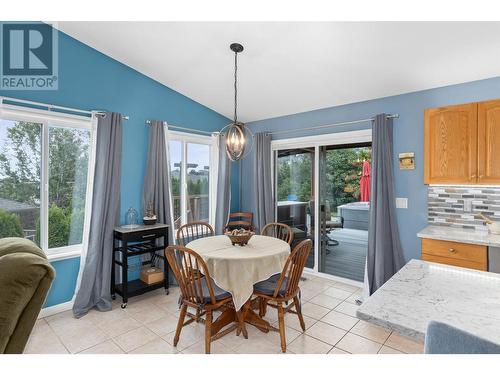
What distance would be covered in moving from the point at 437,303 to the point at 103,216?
3082 mm

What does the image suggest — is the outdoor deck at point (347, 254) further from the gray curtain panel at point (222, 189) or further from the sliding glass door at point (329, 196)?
the gray curtain panel at point (222, 189)

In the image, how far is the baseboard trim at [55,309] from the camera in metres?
2.88

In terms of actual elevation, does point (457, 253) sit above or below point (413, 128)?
below

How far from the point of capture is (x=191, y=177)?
14.1 ft

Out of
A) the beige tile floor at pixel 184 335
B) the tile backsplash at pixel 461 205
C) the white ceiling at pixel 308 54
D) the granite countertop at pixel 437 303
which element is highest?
the white ceiling at pixel 308 54

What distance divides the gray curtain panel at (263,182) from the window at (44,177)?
2262mm

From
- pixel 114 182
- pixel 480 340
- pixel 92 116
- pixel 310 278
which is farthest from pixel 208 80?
pixel 480 340

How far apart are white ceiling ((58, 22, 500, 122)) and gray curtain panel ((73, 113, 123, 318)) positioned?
85cm

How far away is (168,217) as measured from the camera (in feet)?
12.1

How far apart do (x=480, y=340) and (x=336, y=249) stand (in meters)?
3.61

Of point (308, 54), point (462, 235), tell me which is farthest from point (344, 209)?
point (308, 54)

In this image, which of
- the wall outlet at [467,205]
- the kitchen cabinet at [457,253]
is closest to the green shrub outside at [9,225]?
the kitchen cabinet at [457,253]

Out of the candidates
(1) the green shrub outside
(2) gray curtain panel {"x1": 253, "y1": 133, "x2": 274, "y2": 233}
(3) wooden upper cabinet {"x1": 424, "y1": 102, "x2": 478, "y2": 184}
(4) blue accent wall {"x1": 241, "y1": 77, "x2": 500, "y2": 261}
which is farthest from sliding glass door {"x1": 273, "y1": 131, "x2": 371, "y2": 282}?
(1) the green shrub outside

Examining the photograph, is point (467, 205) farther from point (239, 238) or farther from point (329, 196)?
point (239, 238)
